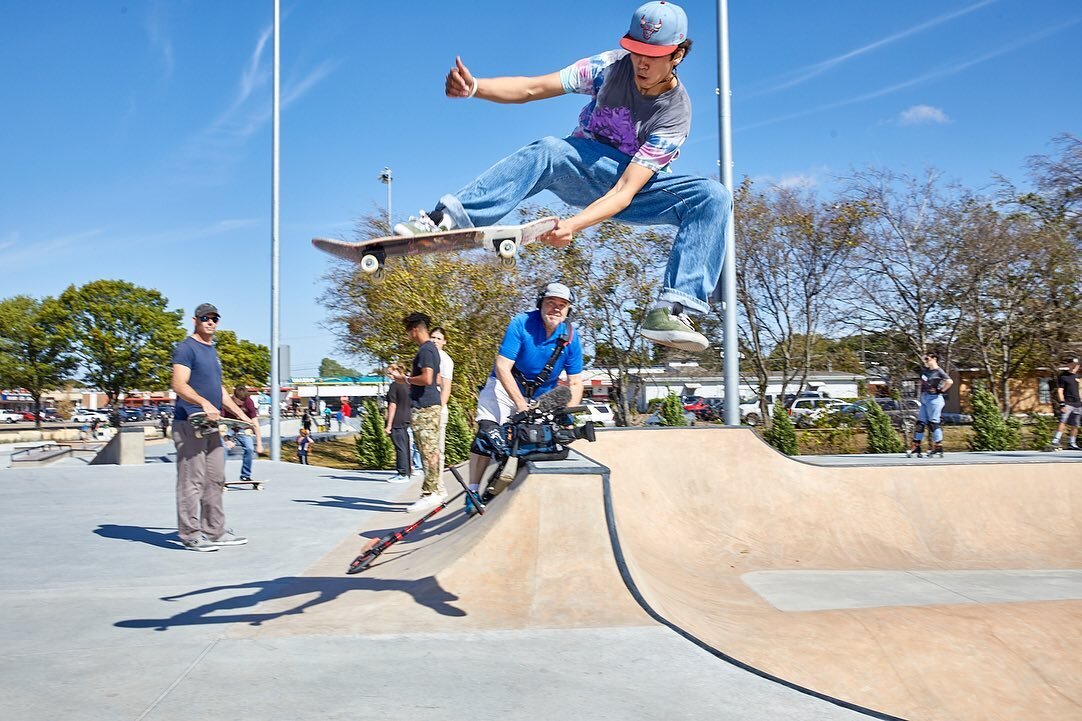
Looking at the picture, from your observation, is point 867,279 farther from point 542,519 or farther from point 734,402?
point 542,519

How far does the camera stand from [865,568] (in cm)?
615

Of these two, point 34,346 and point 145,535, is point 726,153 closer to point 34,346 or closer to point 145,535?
point 145,535

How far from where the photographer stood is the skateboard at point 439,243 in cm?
377

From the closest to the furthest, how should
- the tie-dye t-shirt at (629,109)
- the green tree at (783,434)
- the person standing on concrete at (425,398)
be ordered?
the tie-dye t-shirt at (629,109)
the person standing on concrete at (425,398)
the green tree at (783,434)

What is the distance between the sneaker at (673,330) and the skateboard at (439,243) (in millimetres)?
906

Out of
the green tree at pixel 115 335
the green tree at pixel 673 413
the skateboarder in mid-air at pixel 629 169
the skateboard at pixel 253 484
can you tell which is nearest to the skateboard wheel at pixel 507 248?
the skateboarder in mid-air at pixel 629 169

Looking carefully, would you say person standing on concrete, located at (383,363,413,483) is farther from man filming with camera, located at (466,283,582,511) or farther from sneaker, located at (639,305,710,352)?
sneaker, located at (639,305,710,352)

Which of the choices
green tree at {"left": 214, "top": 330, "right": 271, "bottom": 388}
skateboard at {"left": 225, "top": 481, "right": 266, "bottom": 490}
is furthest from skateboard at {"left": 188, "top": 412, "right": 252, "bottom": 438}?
green tree at {"left": 214, "top": 330, "right": 271, "bottom": 388}

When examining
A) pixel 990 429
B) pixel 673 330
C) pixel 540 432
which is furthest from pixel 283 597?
pixel 990 429

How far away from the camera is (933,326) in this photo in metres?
24.4

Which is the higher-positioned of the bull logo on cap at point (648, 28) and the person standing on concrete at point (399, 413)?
the bull logo on cap at point (648, 28)

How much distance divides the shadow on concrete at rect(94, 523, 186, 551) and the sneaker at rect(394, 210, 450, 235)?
3880mm

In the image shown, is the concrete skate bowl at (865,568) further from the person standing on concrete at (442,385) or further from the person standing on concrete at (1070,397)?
the person standing on concrete at (1070,397)

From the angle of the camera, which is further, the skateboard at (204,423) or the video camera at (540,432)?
the skateboard at (204,423)
